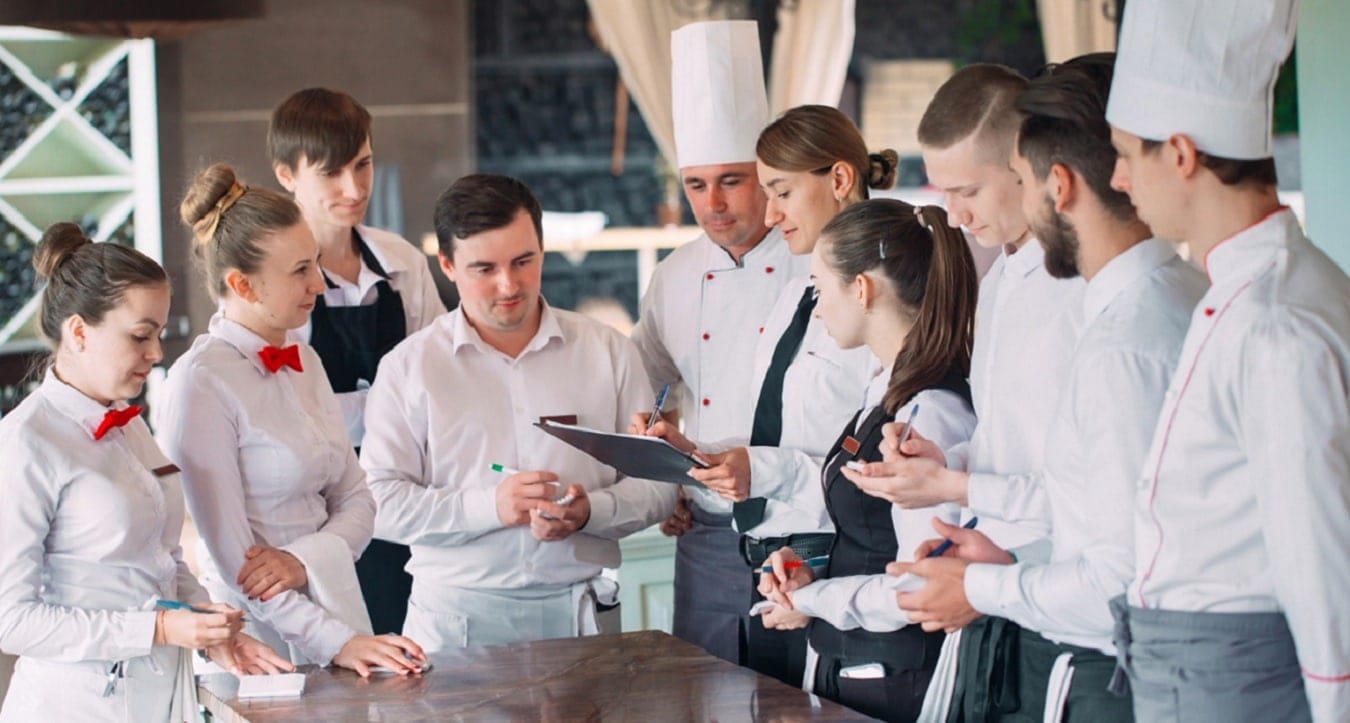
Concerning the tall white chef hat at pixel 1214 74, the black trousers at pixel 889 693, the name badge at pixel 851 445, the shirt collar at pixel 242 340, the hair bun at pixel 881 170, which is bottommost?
the black trousers at pixel 889 693

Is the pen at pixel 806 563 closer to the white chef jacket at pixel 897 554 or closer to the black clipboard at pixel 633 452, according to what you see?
the white chef jacket at pixel 897 554

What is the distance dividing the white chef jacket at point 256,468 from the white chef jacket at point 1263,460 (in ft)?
4.30

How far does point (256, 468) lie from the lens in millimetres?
→ 2584

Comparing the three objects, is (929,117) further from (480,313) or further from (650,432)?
(480,313)

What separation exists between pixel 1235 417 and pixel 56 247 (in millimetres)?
1716

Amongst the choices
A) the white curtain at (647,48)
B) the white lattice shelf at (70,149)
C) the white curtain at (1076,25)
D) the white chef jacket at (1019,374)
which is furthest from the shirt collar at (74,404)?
the white curtain at (1076,25)

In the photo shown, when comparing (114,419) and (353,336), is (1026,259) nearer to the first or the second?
(114,419)

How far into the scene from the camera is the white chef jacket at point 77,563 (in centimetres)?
219

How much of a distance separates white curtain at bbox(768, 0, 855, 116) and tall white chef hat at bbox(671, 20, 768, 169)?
276cm

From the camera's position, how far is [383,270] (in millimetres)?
3330

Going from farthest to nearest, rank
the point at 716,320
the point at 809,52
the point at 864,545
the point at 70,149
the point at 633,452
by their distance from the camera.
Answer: the point at 809,52 < the point at 70,149 < the point at 716,320 < the point at 633,452 < the point at 864,545

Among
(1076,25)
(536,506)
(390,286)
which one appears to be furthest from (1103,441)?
(1076,25)

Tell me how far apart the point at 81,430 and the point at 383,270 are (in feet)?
3.65

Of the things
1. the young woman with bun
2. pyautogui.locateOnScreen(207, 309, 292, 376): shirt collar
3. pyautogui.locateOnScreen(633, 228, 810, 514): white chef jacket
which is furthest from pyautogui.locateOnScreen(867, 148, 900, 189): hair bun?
pyautogui.locateOnScreen(207, 309, 292, 376): shirt collar
